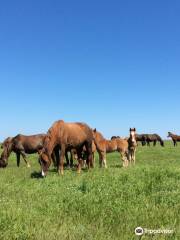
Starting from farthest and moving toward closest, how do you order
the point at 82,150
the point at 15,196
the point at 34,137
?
1. the point at 34,137
2. the point at 82,150
3. the point at 15,196

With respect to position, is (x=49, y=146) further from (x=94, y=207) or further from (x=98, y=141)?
(x=94, y=207)

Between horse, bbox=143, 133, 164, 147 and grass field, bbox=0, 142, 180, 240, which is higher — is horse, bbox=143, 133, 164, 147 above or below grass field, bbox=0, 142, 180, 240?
above

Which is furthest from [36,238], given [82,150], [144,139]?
[144,139]

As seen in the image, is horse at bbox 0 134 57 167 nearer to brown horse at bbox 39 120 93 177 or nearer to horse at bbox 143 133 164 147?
brown horse at bbox 39 120 93 177

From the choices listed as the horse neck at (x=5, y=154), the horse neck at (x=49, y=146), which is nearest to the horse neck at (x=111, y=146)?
the horse neck at (x=49, y=146)

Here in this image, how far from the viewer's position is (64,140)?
20250 millimetres

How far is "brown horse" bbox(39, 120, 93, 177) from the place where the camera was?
756 inches

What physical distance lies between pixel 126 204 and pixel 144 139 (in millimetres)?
52275

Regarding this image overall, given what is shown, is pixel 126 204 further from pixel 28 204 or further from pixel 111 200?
pixel 28 204

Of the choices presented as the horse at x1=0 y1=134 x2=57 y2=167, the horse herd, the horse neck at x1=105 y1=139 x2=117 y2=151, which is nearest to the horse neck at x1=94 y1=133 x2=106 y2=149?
the horse herd

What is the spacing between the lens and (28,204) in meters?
11.6

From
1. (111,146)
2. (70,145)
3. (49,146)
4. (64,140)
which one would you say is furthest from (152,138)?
(49,146)

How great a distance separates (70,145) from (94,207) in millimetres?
10208

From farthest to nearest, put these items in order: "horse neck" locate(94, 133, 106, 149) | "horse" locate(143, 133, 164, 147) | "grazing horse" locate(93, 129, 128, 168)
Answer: "horse" locate(143, 133, 164, 147) < "horse neck" locate(94, 133, 106, 149) < "grazing horse" locate(93, 129, 128, 168)
